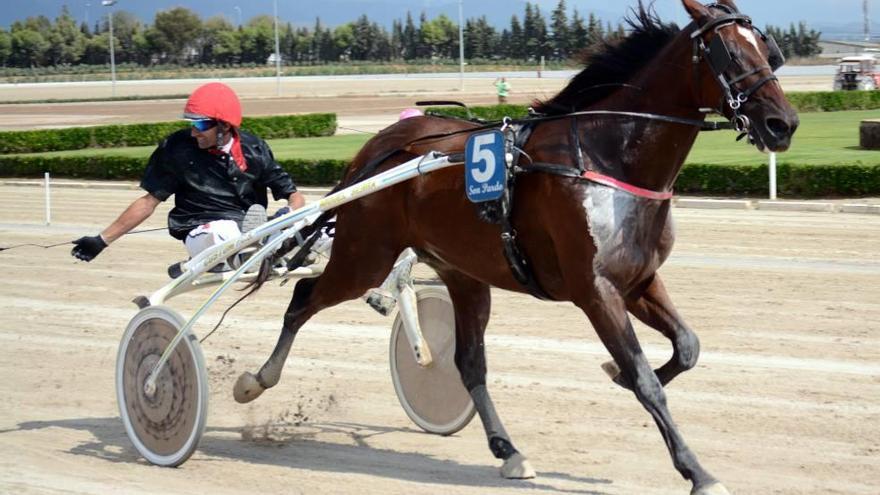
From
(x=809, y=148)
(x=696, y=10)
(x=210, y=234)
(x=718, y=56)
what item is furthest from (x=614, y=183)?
(x=809, y=148)

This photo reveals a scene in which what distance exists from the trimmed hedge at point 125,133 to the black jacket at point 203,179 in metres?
22.1

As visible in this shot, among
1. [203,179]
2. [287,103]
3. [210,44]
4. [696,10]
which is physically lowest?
[287,103]

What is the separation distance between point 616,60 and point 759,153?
15381mm

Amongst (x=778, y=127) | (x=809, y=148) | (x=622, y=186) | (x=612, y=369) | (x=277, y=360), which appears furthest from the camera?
(x=809, y=148)

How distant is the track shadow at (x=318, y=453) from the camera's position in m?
5.25

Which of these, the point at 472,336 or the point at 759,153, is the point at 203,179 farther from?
the point at 759,153

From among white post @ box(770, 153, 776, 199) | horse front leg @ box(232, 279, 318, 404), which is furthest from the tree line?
horse front leg @ box(232, 279, 318, 404)

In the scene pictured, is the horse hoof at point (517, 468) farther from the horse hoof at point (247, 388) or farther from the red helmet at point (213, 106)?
the red helmet at point (213, 106)

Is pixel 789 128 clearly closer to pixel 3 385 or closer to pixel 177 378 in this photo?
pixel 177 378

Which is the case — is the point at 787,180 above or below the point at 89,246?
below

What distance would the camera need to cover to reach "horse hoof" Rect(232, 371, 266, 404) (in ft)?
19.8

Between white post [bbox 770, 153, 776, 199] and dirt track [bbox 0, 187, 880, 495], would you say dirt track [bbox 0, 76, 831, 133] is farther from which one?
dirt track [bbox 0, 187, 880, 495]

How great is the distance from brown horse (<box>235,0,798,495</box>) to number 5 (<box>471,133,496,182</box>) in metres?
0.14

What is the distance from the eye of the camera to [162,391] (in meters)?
5.71
